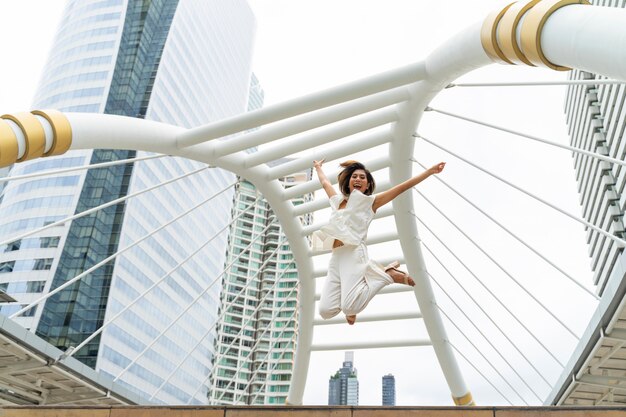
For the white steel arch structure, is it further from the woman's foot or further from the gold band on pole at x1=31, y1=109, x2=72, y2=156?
the woman's foot

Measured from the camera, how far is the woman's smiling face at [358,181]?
23.6ft

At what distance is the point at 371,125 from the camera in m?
13.4

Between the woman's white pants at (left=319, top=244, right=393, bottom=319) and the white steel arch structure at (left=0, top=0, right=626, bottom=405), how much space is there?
299 cm

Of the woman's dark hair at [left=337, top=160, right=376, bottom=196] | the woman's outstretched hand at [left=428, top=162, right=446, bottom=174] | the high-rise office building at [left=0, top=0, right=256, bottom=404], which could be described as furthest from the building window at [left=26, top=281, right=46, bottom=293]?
the woman's outstretched hand at [left=428, top=162, right=446, bottom=174]

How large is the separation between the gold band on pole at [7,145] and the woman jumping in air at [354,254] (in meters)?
4.32

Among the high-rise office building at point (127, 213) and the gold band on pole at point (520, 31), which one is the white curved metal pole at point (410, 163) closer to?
the gold band on pole at point (520, 31)

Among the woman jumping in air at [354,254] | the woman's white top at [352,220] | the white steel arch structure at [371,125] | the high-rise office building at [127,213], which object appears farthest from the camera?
the high-rise office building at [127,213]

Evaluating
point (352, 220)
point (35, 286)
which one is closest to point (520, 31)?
point (352, 220)

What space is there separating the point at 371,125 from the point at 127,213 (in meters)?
58.4

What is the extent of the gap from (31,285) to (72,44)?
32039 millimetres

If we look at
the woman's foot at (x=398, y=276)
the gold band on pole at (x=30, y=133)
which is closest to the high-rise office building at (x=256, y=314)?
the gold band on pole at (x=30, y=133)

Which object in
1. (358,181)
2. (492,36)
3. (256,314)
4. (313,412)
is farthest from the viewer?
(256,314)

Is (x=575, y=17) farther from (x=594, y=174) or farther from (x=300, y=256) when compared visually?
(x=594, y=174)

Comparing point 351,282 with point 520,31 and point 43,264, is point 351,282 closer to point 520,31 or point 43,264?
point 520,31
